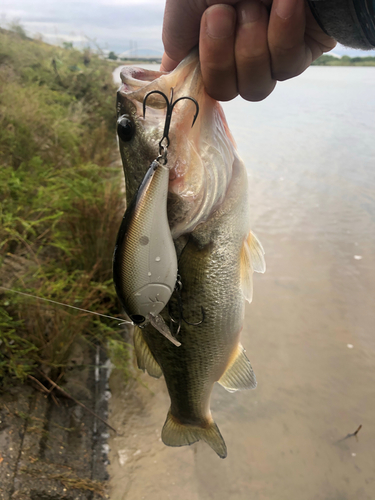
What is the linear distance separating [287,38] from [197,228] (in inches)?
25.8

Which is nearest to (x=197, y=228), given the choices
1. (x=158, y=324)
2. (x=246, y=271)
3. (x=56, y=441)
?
(x=246, y=271)

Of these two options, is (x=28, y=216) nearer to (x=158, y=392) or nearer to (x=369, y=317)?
(x=158, y=392)

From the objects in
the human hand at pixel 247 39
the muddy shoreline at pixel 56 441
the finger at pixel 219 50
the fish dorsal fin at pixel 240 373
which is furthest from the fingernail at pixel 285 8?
the muddy shoreline at pixel 56 441

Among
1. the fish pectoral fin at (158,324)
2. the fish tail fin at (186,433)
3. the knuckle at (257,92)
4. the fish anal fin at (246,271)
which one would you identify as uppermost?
the knuckle at (257,92)

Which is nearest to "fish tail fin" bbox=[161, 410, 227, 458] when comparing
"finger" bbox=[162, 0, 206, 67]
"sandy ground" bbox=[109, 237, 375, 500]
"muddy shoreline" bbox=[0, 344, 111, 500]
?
"muddy shoreline" bbox=[0, 344, 111, 500]

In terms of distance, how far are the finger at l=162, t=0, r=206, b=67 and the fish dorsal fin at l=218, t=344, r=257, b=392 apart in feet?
4.06

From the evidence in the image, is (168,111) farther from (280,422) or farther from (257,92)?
(280,422)

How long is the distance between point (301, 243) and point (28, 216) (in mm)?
4399

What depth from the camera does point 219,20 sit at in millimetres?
1009

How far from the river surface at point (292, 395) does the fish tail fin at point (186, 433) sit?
123 centimetres

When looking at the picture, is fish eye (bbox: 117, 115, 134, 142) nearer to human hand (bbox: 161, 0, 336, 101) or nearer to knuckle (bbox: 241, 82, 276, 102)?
human hand (bbox: 161, 0, 336, 101)

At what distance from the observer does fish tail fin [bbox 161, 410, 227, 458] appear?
1.71 metres

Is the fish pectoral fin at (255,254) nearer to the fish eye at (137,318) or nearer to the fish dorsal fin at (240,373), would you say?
the fish dorsal fin at (240,373)

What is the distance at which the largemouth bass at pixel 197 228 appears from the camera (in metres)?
1.22
